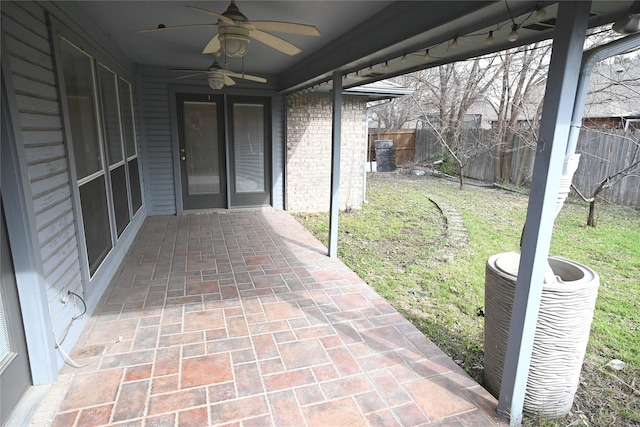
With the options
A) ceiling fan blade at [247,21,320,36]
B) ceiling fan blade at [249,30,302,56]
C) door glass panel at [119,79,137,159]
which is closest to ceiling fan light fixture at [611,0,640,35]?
ceiling fan blade at [247,21,320,36]

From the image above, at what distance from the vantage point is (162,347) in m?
2.47

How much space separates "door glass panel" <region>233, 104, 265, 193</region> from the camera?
631cm

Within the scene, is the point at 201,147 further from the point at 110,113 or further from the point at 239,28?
the point at 239,28

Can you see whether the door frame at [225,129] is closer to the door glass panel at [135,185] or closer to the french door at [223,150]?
the french door at [223,150]

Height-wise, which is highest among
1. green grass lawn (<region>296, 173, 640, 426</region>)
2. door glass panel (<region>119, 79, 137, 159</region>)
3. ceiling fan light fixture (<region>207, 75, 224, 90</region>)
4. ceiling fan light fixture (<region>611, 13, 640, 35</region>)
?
ceiling fan light fixture (<region>207, 75, 224, 90</region>)

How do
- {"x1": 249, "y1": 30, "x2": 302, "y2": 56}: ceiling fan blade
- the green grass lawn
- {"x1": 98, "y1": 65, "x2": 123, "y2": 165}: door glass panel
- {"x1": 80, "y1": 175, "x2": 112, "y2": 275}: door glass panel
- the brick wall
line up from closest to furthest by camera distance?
{"x1": 249, "y1": 30, "x2": 302, "y2": 56}: ceiling fan blade < the green grass lawn < {"x1": 80, "y1": 175, "x2": 112, "y2": 275}: door glass panel < {"x1": 98, "y1": 65, "x2": 123, "y2": 165}: door glass panel < the brick wall

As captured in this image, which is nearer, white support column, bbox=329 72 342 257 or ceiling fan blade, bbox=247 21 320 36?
ceiling fan blade, bbox=247 21 320 36

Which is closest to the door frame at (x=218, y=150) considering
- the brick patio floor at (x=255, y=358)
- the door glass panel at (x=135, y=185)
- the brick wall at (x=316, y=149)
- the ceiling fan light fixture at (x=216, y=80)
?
the door glass panel at (x=135, y=185)

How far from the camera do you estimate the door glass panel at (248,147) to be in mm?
6312

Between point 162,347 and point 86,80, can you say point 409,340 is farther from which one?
point 86,80

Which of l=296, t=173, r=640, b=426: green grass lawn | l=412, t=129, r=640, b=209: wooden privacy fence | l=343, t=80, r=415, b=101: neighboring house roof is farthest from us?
l=412, t=129, r=640, b=209: wooden privacy fence

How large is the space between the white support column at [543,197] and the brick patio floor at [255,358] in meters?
0.26

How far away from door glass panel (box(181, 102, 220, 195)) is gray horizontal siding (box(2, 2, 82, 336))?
3716 millimetres

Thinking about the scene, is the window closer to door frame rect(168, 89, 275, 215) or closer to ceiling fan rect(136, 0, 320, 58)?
door frame rect(168, 89, 275, 215)
